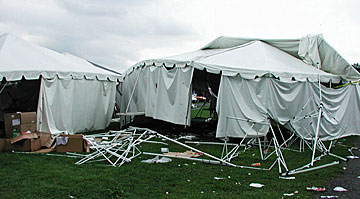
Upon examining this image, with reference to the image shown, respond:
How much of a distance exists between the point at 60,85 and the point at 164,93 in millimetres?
3222

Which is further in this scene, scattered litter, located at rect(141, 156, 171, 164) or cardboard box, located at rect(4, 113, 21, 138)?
cardboard box, located at rect(4, 113, 21, 138)

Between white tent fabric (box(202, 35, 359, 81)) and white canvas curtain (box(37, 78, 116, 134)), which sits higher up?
white tent fabric (box(202, 35, 359, 81))

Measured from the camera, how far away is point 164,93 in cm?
989

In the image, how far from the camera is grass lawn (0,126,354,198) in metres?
4.38

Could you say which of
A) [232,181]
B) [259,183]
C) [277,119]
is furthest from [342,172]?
[277,119]

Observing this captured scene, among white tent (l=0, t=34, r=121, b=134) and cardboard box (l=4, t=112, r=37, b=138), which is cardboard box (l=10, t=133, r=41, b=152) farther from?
white tent (l=0, t=34, r=121, b=134)

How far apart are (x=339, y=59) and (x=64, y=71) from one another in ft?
28.7

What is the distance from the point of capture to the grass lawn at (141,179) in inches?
172

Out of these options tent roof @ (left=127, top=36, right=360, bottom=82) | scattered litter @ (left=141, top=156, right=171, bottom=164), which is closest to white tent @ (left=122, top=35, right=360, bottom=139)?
tent roof @ (left=127, top=36, right=360, bottom=82)

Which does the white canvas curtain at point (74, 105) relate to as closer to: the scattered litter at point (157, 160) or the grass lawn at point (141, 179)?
the grass lawn at point (141, 179)

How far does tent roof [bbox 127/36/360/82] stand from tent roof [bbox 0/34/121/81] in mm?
2184

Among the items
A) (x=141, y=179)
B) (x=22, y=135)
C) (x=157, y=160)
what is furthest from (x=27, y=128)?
(x=141, y=179)

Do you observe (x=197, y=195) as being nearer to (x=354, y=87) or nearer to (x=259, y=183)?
(x=259, y=183)

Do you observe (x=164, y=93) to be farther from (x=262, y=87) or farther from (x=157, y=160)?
(x=157, y=160)
